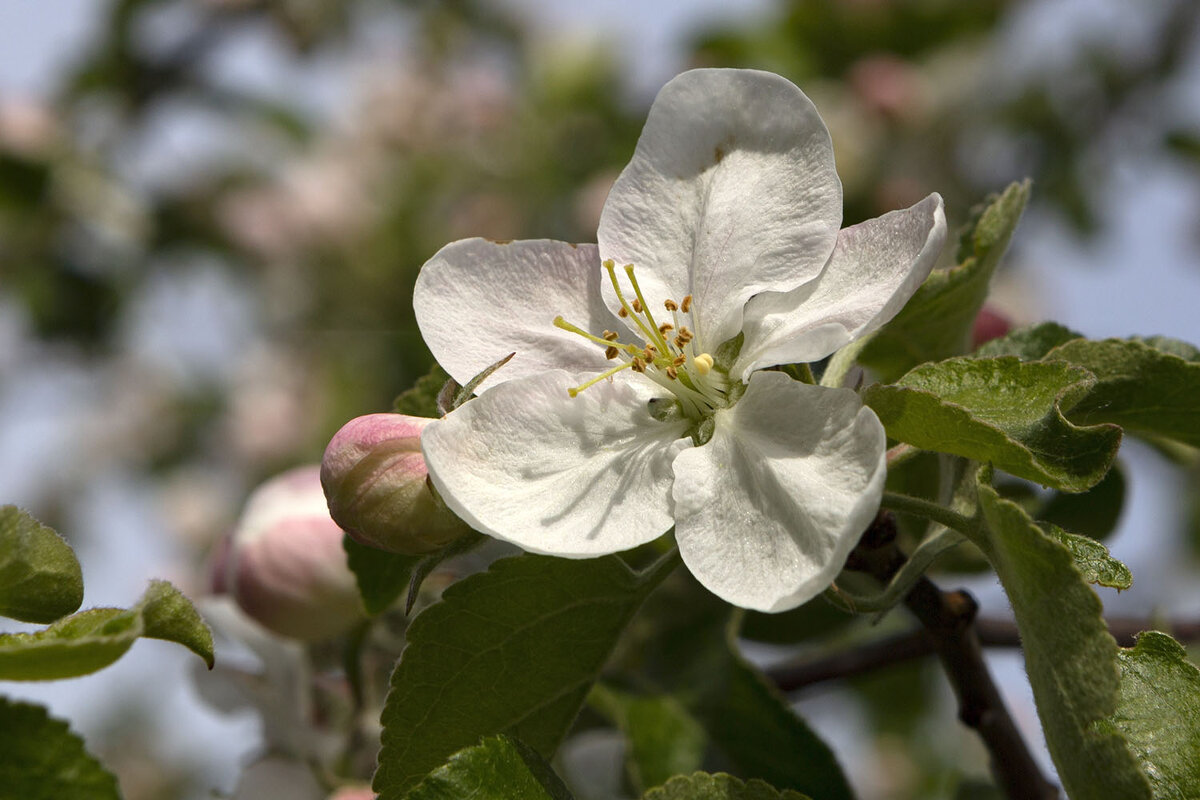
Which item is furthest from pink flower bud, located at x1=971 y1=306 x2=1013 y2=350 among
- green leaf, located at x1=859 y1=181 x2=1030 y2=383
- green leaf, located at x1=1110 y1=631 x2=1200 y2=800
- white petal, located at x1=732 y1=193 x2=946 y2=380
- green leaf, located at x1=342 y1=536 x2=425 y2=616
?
Answer: green leaf, located at x1=342 y1=536 x2=425 y2=616

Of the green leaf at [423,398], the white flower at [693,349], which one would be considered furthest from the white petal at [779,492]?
the green leaf at [423,398]

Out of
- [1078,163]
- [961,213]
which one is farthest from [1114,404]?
[1078,163]

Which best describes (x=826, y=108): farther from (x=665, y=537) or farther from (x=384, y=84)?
(x=665, y=537)

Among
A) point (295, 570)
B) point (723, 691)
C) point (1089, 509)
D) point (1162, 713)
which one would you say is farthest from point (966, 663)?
point (295, 570)

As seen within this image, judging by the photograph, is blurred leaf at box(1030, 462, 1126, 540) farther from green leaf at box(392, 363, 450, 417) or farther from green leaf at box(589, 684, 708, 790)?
green leaf at box(392, 363, 450, 417)

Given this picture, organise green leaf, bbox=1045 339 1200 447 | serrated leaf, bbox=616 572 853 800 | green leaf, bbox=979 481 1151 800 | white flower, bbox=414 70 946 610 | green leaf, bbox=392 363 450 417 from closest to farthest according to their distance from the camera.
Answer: green leaf, bbox=979 481 1151 800 < white flower, bbox=414 70 946 610 < green leaf, bbox=1045 339 1200 447 < green leaf, bbox=392 363 450 417 < serrated leaf, bbox=616 572 853 800

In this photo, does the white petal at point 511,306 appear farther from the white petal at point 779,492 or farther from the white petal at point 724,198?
the white petal at point 779,492
